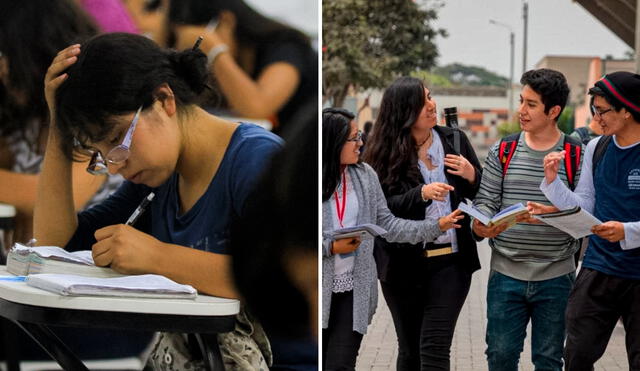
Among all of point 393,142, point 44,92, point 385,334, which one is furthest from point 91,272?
point 385,334

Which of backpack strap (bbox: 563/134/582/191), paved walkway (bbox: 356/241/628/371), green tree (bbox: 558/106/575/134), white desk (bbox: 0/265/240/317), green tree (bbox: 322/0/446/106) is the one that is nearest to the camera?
white desk (bbox: 0/265/240/317)

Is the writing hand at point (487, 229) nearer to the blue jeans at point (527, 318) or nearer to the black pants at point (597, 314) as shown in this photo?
the blue jeans at point (527, 318)

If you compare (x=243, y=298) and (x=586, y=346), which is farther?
(x=586, y=346)

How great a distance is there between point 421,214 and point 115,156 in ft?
4.54

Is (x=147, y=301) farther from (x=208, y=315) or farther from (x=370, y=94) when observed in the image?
(x=370, y=94)

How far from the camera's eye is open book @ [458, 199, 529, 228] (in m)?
4.24

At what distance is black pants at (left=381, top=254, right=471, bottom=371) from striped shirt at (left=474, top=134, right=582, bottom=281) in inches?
8.8

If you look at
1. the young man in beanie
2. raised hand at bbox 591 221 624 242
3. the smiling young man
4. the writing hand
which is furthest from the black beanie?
the writing hand

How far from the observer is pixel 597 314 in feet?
14.0

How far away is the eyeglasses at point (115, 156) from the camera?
3.99 meters

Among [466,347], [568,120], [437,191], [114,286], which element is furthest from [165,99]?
[568,120]

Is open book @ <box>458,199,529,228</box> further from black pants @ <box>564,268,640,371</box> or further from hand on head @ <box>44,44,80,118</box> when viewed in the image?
hand on head @ <box>44,44,80,118</box>

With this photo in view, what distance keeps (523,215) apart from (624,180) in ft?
1.28

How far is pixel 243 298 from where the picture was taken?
399 cm
